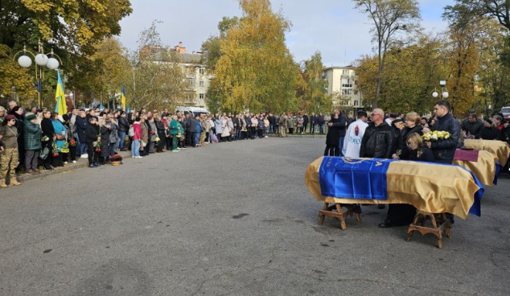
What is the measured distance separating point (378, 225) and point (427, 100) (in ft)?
116

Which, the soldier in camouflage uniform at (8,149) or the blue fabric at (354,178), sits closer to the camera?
the blue fabric at (354,178)

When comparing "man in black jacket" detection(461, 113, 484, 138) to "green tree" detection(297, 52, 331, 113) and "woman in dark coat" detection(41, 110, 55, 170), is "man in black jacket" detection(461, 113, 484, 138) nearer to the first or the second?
"woman in dark coat" detection(41, 110, 55, 170)

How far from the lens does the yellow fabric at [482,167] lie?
27.6 feet

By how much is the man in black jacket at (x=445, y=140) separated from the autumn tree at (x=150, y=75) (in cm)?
2675

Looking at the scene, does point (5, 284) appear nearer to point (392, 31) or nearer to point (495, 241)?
point (495, 241)

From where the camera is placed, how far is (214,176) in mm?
11391

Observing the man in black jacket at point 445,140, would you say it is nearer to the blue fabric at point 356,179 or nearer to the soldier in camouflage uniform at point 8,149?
the blue fabric at point 356,179

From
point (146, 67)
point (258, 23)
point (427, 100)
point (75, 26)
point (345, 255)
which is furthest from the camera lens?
point (258, 23)

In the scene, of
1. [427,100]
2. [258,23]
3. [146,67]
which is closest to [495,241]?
[146,67]

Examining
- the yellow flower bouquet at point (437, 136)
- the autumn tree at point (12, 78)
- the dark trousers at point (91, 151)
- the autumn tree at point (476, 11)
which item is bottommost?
the dark trousers at point (91, 151)

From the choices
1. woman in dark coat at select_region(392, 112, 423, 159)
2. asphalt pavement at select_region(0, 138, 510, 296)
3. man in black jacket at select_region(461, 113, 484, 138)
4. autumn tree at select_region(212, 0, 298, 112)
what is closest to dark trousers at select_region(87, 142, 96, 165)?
asphalt pavement at select_region(0, 138, 510, 296)

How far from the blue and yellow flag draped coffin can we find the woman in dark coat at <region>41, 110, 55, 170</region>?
900 cm

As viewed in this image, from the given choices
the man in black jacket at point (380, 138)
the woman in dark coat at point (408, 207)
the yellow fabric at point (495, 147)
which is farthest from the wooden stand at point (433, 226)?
the yellow fabric at point (495, 147)

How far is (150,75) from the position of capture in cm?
3225
